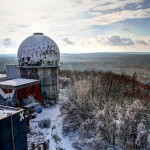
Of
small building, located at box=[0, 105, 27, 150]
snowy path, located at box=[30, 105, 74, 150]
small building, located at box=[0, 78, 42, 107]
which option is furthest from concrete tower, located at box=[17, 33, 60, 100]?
small building, located at box=[0, 105, 27, 150]

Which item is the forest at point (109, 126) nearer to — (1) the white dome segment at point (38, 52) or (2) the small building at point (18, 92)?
(2) the small building at point (18, 92)

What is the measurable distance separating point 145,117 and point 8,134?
9381 mm

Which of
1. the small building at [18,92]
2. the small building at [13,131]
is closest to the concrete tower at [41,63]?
the small building at [18,92]

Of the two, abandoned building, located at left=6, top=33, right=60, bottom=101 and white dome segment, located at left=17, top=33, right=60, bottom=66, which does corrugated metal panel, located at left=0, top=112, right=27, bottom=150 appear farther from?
white dome segment, located at left=17, top=33, right=60, bottom=66

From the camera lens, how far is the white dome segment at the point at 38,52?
24.0 meters

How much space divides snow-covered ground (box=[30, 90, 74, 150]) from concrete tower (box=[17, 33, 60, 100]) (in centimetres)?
341

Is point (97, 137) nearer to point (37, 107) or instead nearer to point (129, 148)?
point (129, 148)

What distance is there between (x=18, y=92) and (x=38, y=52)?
17.9 ft

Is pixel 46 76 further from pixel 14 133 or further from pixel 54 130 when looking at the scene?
pixel 14 133

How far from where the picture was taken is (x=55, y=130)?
16.6 metres

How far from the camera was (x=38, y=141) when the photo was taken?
1445cm

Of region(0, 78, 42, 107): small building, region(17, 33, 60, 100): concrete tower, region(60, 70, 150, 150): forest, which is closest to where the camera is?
region(60, 70, 150, 150): forest

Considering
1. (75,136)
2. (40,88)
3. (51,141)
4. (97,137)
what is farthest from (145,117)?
(40,88)

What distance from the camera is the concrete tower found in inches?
946
